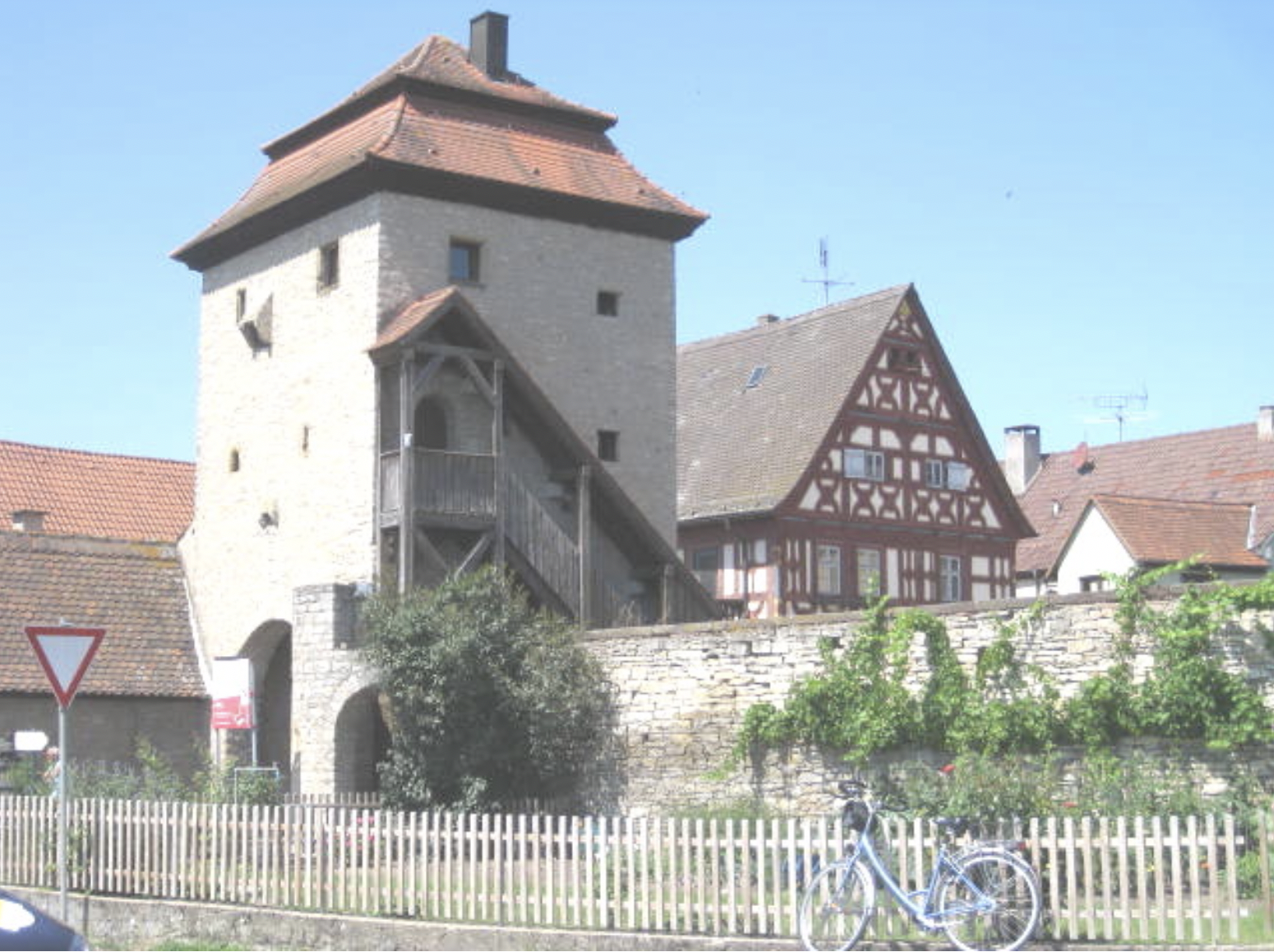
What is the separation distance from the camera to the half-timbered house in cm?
3550

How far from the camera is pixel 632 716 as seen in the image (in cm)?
2230

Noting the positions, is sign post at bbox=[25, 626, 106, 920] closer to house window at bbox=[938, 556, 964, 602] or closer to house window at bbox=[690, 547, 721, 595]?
house window at bbox=[690, 547, 721, 595]

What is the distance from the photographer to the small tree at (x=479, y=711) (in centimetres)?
2253

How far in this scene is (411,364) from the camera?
25.6m

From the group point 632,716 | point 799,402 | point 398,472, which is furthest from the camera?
point 799,402

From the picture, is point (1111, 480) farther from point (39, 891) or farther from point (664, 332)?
point (39, 891)

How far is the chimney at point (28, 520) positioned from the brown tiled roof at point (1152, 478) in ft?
74.3

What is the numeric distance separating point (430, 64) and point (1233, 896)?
20909 mm

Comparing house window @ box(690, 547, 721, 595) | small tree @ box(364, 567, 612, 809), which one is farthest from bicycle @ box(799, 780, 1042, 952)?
house window @ box(690, 547, 721, 595)

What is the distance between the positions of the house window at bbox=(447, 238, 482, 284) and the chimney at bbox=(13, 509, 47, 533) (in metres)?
14.4

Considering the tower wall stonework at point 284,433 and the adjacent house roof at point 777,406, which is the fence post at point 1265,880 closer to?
the tower wall stonework at point 284,433

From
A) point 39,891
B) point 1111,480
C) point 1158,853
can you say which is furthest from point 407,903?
point 1111,480

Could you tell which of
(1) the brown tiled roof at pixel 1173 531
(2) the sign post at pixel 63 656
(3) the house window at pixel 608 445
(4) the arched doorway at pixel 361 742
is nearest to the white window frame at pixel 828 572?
(3) the house window at pixel 608 445

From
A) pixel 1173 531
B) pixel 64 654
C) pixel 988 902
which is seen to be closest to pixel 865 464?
pixel 1173 531
